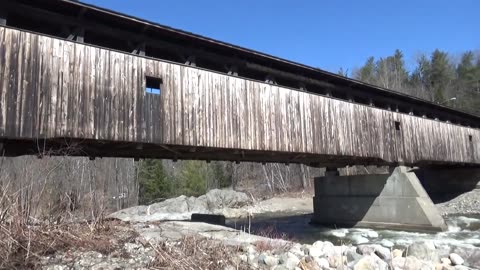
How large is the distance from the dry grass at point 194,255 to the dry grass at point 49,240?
0.75 metres

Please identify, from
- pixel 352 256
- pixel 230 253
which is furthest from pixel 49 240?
pixel 352 256

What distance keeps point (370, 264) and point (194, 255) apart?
3.21 meters

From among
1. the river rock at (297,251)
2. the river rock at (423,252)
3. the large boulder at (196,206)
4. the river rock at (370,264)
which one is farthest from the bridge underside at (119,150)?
the large boulder at (196,206)

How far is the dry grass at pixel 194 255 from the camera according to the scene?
5316 millimetres

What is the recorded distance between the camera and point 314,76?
51.8 feet

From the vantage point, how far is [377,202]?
19.5 meters

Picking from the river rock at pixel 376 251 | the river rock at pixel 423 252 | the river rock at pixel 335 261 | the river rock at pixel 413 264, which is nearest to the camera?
the river rock at pixel 335 261

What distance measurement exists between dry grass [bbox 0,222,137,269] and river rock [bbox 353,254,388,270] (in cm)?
374

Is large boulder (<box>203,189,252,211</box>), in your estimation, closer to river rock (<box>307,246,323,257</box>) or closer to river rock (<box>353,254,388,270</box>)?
river rock (<box>307,246,323,257</box>)

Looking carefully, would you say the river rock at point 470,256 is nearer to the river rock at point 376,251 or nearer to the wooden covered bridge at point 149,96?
the river rock at point 376,251

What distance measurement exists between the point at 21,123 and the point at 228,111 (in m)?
5.53

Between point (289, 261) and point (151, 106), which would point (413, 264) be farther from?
point (151, 106)

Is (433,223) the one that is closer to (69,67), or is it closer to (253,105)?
(253,105)

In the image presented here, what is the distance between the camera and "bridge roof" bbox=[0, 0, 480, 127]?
9492 mm
